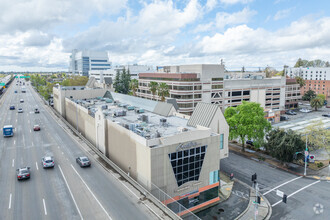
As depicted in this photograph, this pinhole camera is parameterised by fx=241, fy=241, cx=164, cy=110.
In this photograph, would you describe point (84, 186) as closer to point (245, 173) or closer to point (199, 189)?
point (199, 189)

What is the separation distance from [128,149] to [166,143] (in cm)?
759

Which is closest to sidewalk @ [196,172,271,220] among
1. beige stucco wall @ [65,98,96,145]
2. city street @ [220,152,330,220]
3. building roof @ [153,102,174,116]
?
city street @ [220,152,330,220]

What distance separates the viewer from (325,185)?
4247 centimetres

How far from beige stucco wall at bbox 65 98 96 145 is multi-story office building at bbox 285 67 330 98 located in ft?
480

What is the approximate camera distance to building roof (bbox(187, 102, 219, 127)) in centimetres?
3926

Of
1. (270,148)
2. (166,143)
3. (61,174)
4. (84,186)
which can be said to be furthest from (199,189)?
(270,148)

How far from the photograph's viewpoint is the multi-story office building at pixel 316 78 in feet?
493

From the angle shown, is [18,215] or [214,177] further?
[214,177]

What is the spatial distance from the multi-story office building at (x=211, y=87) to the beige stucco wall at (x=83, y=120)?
33.0 m

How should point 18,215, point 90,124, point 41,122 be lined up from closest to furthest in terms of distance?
point 18,215 < point 90,124 < point 41,122

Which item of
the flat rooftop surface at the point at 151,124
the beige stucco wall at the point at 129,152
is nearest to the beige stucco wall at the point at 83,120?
the flat rooftop surface at the point at 151,124

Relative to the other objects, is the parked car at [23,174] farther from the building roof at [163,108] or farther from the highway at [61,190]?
the building roof at [163,108]

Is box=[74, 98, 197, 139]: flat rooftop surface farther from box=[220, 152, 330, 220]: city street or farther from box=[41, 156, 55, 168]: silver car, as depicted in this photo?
box=[220, 152, 330, 220]: city street

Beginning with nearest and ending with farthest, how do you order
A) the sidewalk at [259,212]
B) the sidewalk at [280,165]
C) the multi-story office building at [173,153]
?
the multi-story office building at [173,153], the sidewalk at [259,212], the sidewalk at [280,165]
